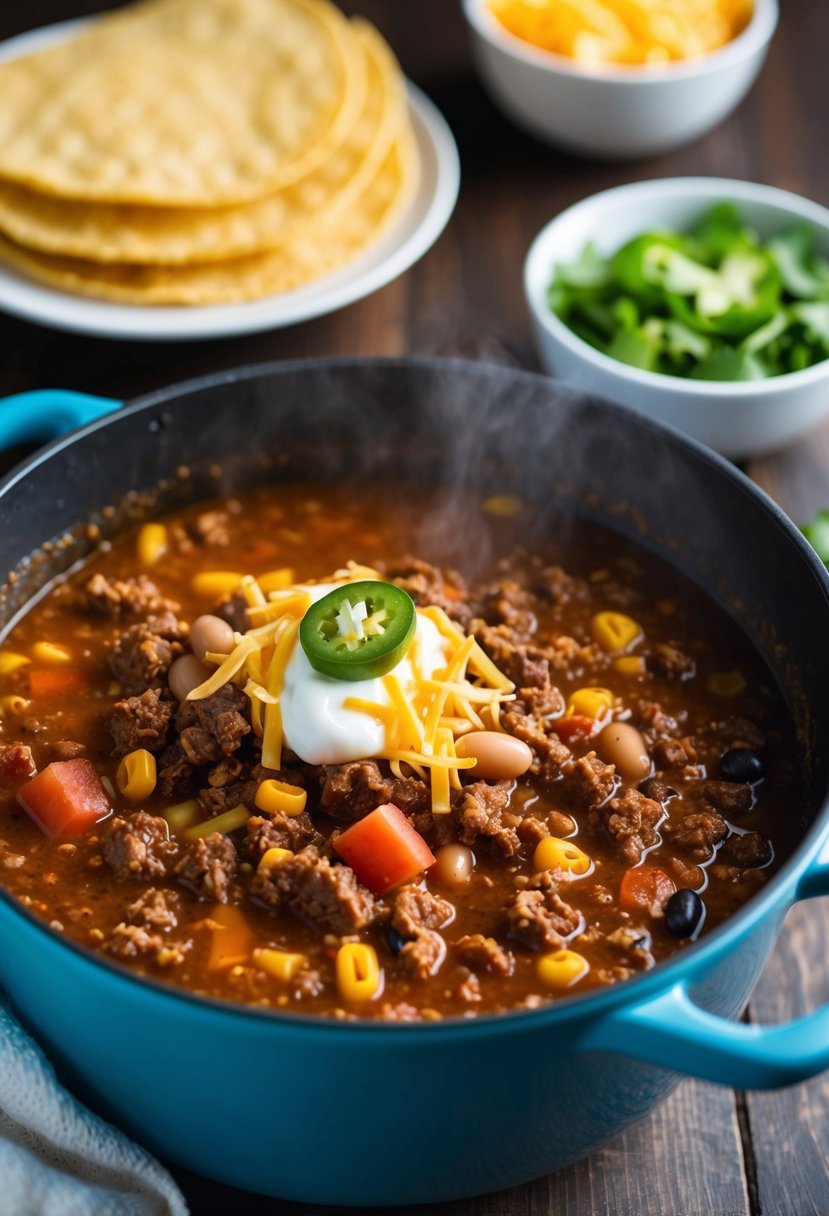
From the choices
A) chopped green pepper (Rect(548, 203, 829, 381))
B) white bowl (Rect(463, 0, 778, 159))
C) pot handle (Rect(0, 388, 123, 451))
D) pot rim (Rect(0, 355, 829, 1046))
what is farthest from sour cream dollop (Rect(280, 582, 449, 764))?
white bowl (Rect(463, 0, 778, 159))

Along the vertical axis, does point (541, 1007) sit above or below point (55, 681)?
above

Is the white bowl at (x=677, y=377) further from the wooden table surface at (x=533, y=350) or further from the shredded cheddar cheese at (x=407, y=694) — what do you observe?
the shredded cheddar cheese at (x=407, y=694)

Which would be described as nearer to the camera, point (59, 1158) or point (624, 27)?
point (59, 1158)

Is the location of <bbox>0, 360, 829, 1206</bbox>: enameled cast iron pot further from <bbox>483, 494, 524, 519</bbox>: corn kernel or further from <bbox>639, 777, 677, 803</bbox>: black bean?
<bbox>639, 777, 677, 803</bbox>: black bean

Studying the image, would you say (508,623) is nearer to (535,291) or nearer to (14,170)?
(535,291)

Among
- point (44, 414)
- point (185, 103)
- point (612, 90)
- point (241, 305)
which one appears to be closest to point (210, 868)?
point (44, 414)

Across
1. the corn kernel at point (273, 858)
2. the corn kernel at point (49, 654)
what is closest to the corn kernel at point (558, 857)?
the corn kernel at point (273, 858)

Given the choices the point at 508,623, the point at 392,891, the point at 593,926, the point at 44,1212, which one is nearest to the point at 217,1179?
the point at 44,1212

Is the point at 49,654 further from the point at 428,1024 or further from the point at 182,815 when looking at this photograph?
the point at 428,1024
